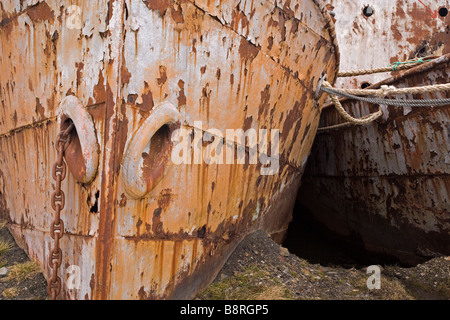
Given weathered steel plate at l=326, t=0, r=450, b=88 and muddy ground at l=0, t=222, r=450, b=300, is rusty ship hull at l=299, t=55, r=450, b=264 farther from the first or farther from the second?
weathered steel plate at l=326, t=0, r=450, b=88

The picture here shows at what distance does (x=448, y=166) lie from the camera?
4070mm

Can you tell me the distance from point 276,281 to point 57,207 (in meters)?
1.54

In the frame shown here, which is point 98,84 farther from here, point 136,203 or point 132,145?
point 136,203

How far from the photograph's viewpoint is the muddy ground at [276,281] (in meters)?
2.79

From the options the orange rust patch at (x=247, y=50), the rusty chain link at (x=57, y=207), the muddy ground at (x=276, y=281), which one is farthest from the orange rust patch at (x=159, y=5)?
the muddy ground at (x=276, y=281)

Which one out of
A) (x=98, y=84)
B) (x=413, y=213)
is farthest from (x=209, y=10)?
(x=413, y=213)

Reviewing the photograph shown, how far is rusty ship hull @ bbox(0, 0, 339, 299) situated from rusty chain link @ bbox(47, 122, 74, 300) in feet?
0.18

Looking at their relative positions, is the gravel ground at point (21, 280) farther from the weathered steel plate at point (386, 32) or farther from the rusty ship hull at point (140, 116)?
the weathered steel plate at point (386, 32)

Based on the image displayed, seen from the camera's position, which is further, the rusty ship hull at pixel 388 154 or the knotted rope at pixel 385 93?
the rusty ship hull at pixel 388 154

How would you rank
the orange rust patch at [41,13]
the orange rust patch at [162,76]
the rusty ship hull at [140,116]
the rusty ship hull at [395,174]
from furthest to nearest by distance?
the rusty ship hull at [395,174] → the orange rust patch at [41,13] → the orange rust patch at [162,76] → the rusty ship hull at [140,116]

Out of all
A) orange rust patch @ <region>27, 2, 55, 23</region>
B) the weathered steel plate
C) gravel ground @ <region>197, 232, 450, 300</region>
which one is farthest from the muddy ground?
the weathered steel plate

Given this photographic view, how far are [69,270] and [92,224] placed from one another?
365mm

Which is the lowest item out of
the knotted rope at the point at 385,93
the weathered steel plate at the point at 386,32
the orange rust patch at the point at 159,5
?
the knotted rope at the point at 385,93

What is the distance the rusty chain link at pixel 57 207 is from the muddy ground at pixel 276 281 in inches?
19.2
